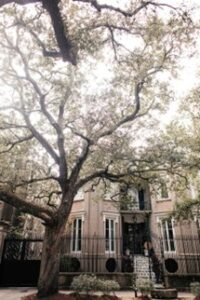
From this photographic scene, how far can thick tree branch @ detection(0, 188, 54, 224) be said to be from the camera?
1104 cm

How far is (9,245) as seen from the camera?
634 inches

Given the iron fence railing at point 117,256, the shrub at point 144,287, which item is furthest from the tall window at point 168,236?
the shrub at point 144,287

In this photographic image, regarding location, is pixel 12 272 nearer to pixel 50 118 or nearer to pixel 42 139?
pixel 42 139

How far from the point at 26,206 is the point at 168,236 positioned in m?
15.3

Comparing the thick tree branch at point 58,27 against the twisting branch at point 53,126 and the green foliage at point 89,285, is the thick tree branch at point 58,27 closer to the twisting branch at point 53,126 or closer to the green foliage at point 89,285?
the twisting branch at point 53,126

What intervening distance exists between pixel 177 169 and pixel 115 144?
3.71 metres

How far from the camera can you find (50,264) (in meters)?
11.0

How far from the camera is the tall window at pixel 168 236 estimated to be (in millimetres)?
21938

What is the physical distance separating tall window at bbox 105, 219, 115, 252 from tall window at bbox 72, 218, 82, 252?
91.7 inches

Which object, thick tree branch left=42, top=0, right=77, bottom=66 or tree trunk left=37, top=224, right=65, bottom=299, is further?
tree trunk left=37, top=224, right=65, bottom=299

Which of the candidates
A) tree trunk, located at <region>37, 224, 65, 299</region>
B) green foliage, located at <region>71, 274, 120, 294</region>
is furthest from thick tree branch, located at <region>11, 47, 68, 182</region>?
green foliage, located at <region>71, 274, 120, 294</region>

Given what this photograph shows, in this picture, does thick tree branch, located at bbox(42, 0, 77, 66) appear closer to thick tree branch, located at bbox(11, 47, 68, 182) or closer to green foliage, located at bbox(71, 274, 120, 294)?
thick tree branch, located at bbox(11, 47, 68, 182)

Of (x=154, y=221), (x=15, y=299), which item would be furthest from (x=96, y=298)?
(x=154, y=221)

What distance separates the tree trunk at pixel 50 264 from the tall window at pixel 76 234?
1122 centimetres
